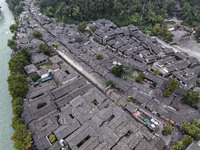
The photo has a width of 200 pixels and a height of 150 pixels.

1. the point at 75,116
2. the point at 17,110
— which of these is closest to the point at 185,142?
the point at 75,116

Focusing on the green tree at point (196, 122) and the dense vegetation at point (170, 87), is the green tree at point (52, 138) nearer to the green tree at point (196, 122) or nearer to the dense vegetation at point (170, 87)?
the dense vegetation at point (170, 87)

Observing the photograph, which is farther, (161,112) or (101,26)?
(101,26)

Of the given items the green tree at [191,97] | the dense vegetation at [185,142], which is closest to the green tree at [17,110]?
the dense vegetation at [185,142]

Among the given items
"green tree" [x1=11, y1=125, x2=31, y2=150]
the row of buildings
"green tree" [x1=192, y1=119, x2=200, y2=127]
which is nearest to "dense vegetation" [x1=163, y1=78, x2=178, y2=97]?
"green tree" [x1=192, y1=119, x2=200, y2=127]

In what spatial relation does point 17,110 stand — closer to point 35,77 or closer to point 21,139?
point 21,139

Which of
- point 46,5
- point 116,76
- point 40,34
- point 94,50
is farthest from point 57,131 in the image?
point 46,5

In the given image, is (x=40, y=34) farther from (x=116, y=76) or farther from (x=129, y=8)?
(x=129, y=8)
